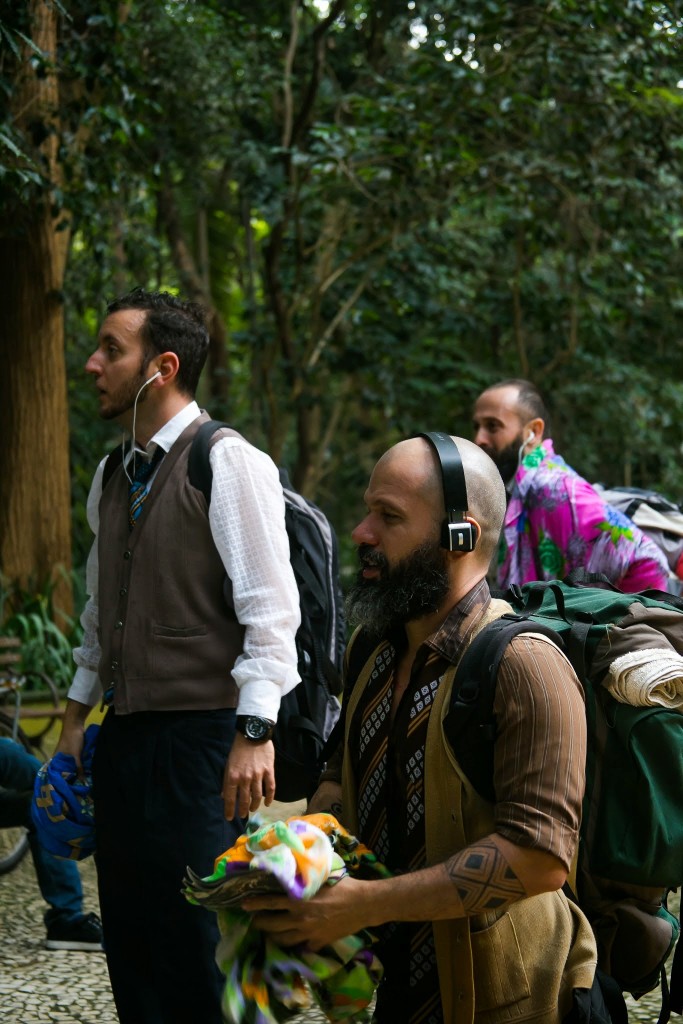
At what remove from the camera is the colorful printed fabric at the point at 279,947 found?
188 cm

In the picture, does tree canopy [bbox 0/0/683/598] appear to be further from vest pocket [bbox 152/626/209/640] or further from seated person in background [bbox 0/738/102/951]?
vest pocket [bbox 152/626/209/640]

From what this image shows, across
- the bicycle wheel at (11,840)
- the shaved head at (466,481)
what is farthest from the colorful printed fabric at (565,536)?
the bicycle wheel at (11,840)

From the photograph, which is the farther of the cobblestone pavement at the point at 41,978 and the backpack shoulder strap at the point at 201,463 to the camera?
the cobblestone pavement at the point at 41,978

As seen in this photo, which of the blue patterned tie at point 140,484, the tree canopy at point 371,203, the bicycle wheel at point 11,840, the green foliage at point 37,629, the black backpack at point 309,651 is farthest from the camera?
the green foliage at point 37,629

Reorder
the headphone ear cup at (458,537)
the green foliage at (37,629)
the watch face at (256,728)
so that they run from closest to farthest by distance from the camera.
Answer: the headphone ear cup at (458,537), the watch face at (256,728), the green foliage at (37,629)

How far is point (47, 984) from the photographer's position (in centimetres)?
449

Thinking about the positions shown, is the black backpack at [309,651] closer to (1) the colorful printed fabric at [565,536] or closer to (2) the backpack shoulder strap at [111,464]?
(2) the backpack shoulder strap at [111,464]

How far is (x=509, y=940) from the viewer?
80.4 inches

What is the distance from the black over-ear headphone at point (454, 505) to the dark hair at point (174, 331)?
1.35 m

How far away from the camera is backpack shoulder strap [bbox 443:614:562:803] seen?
2002 mm

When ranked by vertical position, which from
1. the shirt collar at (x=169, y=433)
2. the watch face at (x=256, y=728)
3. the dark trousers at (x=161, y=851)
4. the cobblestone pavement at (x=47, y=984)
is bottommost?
the cobblestone pavement at (x=47, y=984)

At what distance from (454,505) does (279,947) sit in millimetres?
808

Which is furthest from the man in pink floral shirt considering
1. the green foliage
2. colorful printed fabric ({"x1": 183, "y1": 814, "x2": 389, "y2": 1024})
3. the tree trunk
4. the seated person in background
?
the green foliage

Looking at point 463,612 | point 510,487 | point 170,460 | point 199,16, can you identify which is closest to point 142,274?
point 199,16
